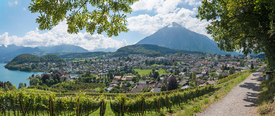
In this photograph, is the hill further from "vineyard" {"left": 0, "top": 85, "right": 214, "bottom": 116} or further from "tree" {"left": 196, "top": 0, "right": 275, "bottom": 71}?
"tree" {"left": 196, "top": 0, "right": 275, "bottom": 71}

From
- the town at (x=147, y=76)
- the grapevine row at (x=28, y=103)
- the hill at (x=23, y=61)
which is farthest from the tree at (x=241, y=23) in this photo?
the hill at (x=23, y=61)

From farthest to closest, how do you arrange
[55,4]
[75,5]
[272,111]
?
[272,111], [75,5], [55,4]

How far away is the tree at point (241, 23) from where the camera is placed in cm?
679

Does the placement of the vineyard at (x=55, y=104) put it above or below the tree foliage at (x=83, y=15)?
below

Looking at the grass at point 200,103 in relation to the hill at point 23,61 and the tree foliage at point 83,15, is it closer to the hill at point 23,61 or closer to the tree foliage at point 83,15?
the tree foliage at point 83,15

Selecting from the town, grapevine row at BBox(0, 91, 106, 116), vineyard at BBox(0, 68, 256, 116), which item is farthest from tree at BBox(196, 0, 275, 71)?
the town

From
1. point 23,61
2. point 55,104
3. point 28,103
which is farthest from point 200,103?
point 23,61

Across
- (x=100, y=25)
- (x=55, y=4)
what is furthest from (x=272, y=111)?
(x=55, y=4)

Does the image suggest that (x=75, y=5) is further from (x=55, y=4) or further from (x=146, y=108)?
(x=146, y=108)

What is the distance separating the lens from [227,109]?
22.1ft

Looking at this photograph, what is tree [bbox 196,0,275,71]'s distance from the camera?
6.79 metres

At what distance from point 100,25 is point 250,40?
11.6m

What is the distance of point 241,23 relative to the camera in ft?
25.4

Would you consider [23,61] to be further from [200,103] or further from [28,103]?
[200,103]
